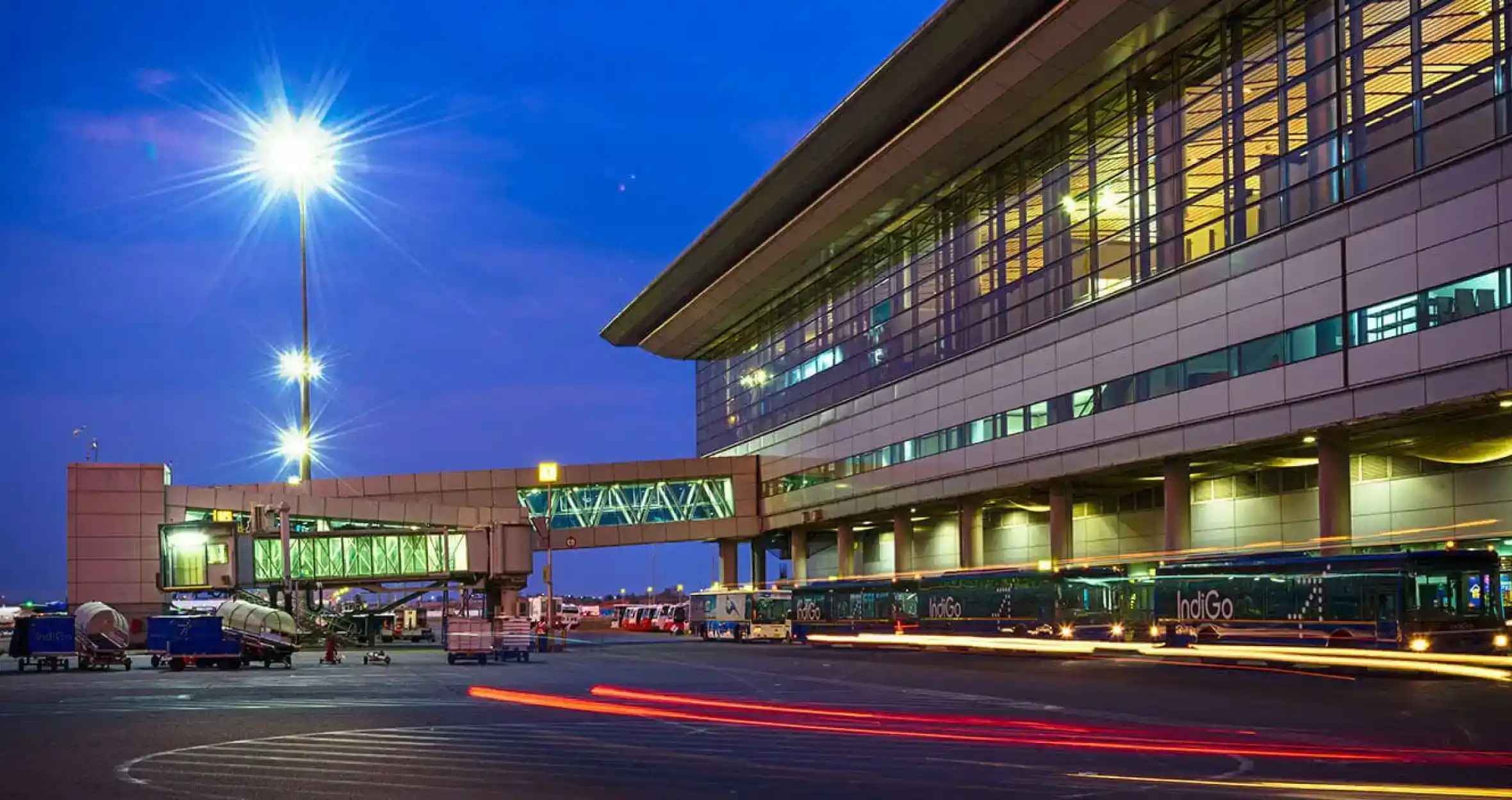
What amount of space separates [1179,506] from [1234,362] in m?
8.22

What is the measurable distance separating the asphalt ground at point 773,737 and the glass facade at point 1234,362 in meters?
11.3

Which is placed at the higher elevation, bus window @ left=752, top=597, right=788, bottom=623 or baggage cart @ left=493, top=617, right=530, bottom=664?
baggage cart @ left=493, top=617, right=530, bottom=664

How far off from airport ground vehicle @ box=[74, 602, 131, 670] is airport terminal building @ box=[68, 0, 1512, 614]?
26.6m

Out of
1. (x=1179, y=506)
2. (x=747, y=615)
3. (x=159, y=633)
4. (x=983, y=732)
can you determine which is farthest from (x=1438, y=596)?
(x=747, y=615)

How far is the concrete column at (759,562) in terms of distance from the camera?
122438mm

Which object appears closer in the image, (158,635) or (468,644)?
(158,635)

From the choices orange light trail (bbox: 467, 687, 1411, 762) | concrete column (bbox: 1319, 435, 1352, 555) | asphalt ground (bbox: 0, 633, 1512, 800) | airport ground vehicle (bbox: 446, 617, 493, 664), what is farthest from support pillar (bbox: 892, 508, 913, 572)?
orange light trail (bbox: 467, 687, 1411, 762)

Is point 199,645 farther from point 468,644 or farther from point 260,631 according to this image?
point 468,644

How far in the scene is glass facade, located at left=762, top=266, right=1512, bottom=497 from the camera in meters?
45.8

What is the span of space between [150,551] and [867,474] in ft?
134

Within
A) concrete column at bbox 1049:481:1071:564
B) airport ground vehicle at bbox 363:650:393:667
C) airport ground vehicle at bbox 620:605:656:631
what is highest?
concrete column at bbox 1049:481:1071:564

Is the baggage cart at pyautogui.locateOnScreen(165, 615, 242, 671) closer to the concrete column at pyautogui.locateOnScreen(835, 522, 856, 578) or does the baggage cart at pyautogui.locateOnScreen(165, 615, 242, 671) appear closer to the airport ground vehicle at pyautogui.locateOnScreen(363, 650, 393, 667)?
the airport ground vehicle at pyautogui.locateOnScreen(363, 650, 393, 667)

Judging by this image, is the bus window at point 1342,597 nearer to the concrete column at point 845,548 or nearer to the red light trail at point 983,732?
the red light trail at point 983,732

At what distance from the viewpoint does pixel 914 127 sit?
7500 cm
